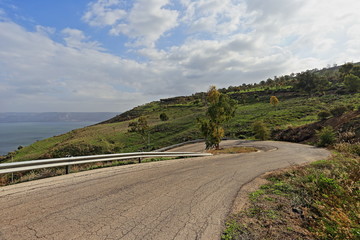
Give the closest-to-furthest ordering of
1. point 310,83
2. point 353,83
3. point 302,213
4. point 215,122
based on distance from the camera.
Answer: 1. point 302,213
2. point 215,122
3. point 353,83
4. point 310,83

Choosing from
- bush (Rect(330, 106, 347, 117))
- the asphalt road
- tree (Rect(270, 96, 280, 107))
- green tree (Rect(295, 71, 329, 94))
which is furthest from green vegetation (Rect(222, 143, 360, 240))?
green tree (Rect(295, 71, 329, 94))

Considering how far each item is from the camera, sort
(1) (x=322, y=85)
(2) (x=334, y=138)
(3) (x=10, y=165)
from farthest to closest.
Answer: (1) (x=322, y=85) → (2) (x=334, y=138) → (3) (x=10, y=165)

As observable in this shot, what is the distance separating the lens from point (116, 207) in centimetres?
499

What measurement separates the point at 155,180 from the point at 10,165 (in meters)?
4.69

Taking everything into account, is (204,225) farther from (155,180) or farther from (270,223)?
(155,180)

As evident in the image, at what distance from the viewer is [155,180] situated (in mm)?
7523

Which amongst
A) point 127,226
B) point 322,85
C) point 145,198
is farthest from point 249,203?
point 322,85

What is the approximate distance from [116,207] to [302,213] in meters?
4.63

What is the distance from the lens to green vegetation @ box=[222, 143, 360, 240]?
3.73 m

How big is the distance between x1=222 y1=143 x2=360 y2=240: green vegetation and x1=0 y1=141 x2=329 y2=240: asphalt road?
60cm

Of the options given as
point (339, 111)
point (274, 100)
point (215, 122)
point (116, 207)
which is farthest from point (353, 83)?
point (116, 207)

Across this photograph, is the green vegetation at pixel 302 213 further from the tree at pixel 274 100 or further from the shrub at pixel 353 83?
the shrub at pixel 353 83

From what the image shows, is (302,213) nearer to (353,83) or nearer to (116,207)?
(116,207)

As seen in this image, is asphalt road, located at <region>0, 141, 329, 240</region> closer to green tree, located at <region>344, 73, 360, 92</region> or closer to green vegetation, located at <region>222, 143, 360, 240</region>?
green vegetation, located at <region>222, 143, 360, 240</region>
